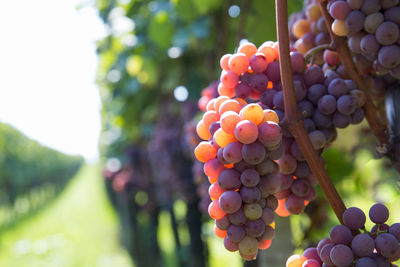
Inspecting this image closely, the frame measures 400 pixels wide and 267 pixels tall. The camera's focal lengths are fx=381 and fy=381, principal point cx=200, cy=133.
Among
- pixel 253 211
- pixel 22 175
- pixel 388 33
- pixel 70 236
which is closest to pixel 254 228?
pixel 253 211

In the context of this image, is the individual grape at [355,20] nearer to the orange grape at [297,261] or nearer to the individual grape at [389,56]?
the individual grape at [389,56]

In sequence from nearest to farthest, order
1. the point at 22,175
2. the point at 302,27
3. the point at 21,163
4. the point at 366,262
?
1. the point at 366,262
2. the point at 302,27
3. the point at 22,175
4. the point at 21,163

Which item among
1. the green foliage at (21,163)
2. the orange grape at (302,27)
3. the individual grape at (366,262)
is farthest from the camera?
the green foliage at (21,163)

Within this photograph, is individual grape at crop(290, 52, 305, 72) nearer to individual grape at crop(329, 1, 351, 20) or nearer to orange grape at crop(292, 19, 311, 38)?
individual grape at crop(329, 1, 351, 20)

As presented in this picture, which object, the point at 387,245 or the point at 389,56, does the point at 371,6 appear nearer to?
the point at 389,56

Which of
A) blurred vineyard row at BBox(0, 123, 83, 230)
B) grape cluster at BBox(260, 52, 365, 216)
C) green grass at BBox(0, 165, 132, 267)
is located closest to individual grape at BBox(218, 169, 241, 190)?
grape cluster at BBox(260, 52, 365, 216)

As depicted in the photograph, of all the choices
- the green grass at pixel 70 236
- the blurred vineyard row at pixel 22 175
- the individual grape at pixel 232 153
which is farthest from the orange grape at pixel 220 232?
the blurred vineyard row at pixel 22 175

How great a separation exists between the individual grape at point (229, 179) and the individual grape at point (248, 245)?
7cm

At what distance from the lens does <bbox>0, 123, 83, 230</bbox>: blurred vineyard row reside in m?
17.7

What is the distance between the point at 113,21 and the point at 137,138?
2283 millimetres

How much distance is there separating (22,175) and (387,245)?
2050 cm

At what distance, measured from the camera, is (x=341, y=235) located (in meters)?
0.47

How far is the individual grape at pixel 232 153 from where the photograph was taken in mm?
489

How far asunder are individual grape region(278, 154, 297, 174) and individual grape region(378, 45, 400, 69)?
0.19 m
